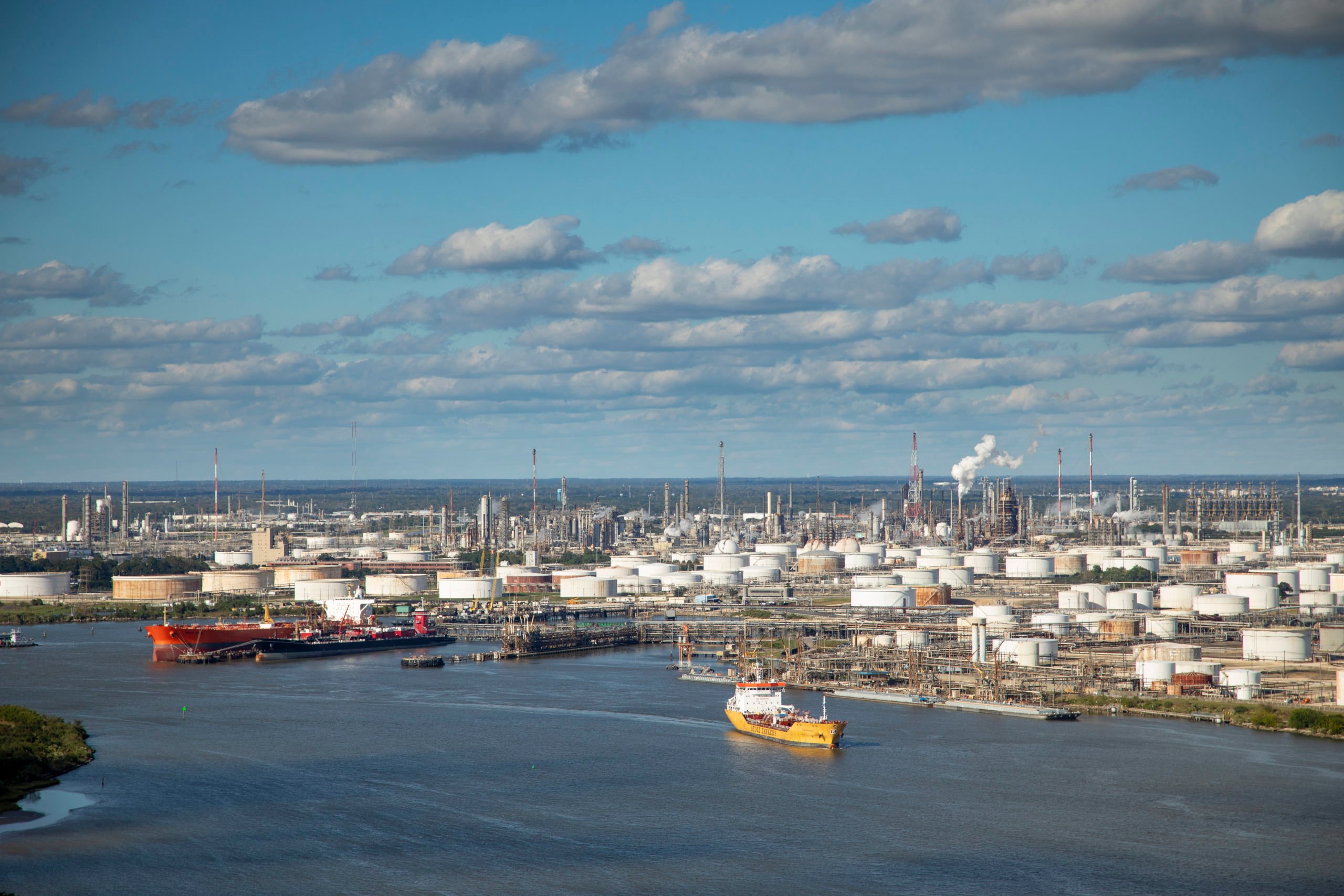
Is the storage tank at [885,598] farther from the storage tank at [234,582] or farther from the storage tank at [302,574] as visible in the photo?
the storage tank at [234,582]

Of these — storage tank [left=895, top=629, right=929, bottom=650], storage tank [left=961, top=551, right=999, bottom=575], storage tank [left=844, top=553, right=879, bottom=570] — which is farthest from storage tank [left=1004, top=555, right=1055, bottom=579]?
storage tank [left=895, top=629, right=929, bottom=650]

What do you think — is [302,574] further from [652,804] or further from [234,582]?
[652,804]

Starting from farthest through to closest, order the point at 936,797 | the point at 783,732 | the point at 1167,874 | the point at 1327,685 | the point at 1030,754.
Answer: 1. the point at 1327,685
2. the point at 783,732
3. the point at 1030,754
4. the point at 936,797
5. the point at 1167,874

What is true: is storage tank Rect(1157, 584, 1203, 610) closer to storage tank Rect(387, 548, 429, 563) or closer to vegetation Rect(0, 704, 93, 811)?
vegetation Rect(0, 704, 93, 811)

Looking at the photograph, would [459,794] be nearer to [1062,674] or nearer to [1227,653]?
[1062,674]

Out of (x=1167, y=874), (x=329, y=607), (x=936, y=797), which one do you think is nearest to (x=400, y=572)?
(x=329, y=607)

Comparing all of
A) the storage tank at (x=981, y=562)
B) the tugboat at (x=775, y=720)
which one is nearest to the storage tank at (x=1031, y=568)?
the storage tank at (x=981, y=562)
